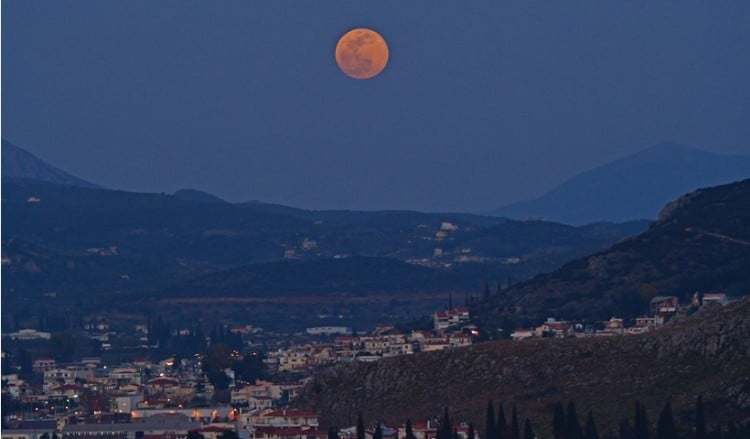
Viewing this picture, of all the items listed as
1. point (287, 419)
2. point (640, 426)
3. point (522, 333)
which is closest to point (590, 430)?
point (640, 426)

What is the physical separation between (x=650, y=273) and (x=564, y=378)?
48880 mm

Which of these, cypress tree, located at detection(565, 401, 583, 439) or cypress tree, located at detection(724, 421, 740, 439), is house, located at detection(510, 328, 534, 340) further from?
cypress tree, located at detection(724, 421, 740, 439)

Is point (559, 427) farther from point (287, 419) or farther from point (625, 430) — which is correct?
point (287, 419)

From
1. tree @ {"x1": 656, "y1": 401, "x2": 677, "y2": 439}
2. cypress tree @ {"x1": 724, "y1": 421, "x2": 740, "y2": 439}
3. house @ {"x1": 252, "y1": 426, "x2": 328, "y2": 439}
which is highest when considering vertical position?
tree @ {"x1": 656, "y1": 401, "x2": 677, "y2": 439}

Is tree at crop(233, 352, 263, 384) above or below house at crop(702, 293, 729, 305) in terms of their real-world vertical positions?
below

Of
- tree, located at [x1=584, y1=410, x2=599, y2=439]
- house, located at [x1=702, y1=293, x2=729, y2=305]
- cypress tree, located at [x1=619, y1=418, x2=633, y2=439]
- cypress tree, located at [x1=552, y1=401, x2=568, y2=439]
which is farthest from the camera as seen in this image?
house, located at [x1=702, y1=293, x2=729, y2=305]

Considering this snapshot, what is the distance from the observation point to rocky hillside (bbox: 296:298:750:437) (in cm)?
7694

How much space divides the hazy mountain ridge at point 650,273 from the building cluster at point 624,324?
48.1 inches

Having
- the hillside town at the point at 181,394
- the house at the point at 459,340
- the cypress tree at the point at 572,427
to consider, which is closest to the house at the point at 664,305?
the hillside town at the point at 181,394

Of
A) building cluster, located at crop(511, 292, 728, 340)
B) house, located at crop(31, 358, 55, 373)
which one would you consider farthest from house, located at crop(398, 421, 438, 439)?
house, located at crop(31, 358, 55, 373)

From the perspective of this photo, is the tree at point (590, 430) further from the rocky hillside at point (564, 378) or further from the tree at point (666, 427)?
the rocky hillside at point (564, 378)

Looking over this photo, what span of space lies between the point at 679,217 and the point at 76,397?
49562mm

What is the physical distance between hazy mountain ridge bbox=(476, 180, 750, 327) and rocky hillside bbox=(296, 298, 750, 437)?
32.0 m

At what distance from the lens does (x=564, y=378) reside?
279 ft
